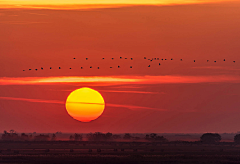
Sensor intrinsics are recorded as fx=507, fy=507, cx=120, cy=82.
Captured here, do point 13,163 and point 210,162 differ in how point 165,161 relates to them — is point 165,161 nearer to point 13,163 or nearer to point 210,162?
point 210,162

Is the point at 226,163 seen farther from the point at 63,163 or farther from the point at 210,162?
the point at 63,163

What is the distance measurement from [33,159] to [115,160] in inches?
667

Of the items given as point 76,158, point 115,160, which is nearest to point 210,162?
point 115,160

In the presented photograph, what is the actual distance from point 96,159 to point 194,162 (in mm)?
20203

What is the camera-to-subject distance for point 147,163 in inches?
3890

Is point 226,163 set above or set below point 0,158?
below

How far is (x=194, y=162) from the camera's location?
3959 inches

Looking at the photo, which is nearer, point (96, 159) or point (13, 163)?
point (13, 163)

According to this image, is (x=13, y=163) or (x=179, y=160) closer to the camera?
(x=13, y=163)

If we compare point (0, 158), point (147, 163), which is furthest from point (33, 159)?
point (147, 163)

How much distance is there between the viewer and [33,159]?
10444 centimetres

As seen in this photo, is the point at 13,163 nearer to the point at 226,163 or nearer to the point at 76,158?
the point at 76,158

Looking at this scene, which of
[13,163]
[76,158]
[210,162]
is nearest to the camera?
[13,163]

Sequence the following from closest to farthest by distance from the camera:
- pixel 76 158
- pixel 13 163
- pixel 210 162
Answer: pixel 13 163 < pixel 210 162 < pixel 76 158
